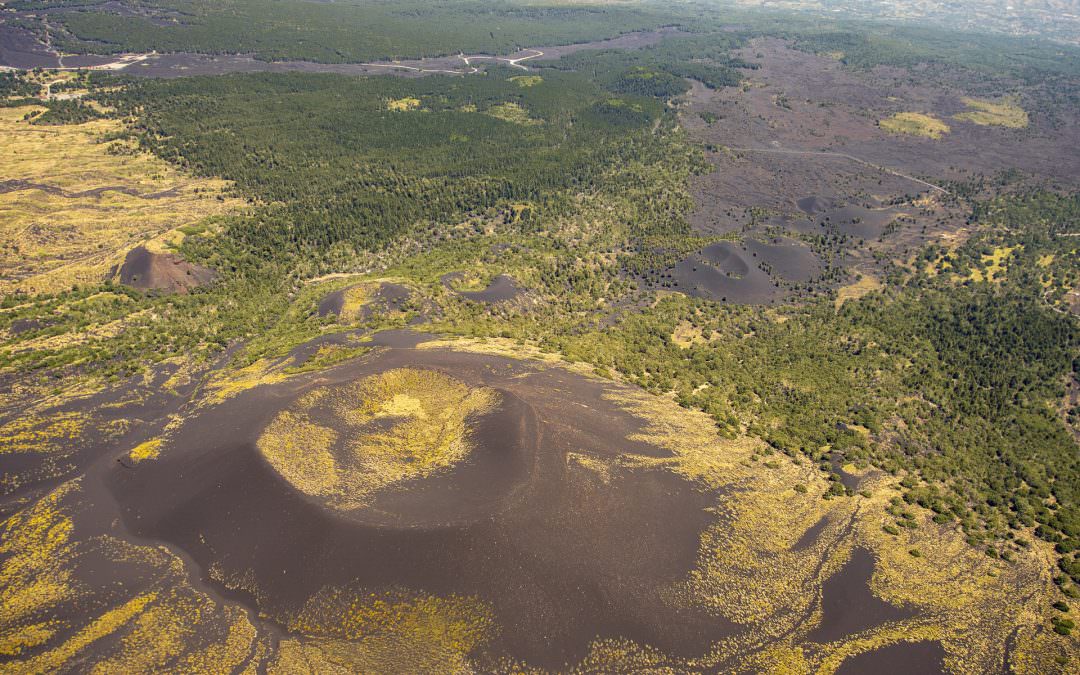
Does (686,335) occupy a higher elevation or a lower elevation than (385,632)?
higher

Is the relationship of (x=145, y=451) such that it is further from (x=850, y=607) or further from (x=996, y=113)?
(x=996, y=113)

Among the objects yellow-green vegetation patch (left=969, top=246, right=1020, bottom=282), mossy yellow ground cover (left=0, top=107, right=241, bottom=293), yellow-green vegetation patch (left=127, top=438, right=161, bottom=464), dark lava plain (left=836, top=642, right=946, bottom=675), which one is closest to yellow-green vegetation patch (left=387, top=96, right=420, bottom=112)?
mossy yellow ground cover (left=0, top=107, right=241, bottom=293)

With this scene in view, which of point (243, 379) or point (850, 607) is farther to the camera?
point (243, 379)

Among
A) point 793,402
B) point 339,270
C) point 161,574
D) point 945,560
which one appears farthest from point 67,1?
point 945,560

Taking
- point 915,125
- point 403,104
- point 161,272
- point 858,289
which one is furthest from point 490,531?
point 915,125

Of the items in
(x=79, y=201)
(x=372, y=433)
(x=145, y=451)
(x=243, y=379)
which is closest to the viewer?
(x=145, y=451)

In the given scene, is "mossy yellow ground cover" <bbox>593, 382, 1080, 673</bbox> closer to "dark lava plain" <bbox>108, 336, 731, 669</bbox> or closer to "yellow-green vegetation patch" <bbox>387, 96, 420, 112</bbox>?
"dark lava plain" <bbox>108, 336, 731, 669</bbox>

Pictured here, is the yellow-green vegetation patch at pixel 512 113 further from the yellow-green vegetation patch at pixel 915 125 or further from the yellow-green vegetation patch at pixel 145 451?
the yellow-green vegetation patch at pixel 145 451

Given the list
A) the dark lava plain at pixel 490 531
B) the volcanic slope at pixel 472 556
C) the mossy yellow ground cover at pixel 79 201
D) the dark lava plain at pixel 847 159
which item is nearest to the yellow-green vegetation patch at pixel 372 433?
the volcanic slope at pixel 472 556
